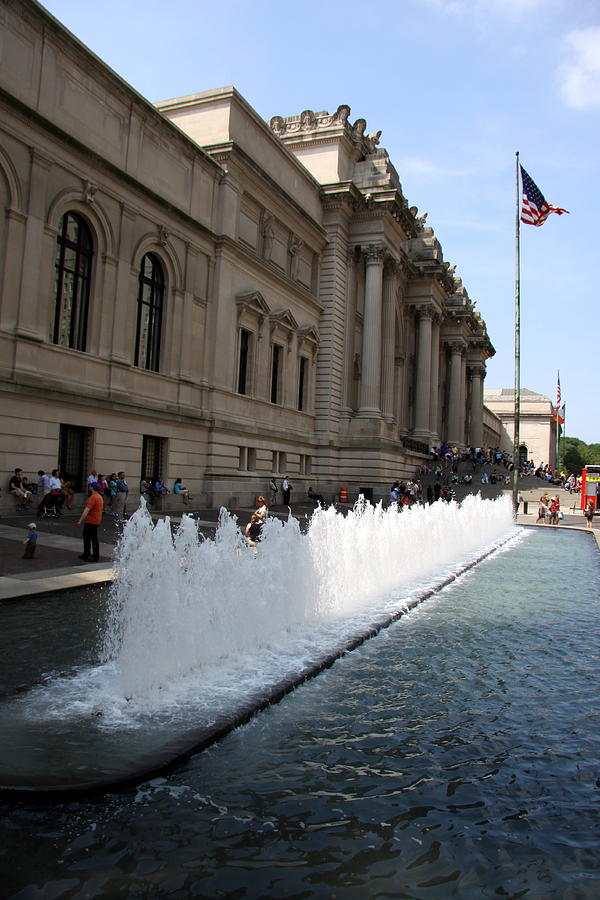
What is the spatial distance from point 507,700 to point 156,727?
3291 millimetres

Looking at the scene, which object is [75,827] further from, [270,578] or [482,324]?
[482,324]

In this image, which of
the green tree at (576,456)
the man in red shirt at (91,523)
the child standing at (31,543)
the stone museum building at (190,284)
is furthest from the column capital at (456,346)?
the green tree at (576,456)

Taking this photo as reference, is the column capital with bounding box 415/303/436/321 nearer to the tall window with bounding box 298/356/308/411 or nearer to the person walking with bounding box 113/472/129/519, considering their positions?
the tall window with bounding box 298/356/308/411

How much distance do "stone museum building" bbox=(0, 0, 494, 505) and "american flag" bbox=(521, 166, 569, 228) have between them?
9.86m

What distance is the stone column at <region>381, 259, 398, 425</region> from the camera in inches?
1799

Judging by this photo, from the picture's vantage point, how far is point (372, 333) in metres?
43.6

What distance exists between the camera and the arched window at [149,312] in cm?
2759

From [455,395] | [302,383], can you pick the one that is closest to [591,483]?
[302,383]

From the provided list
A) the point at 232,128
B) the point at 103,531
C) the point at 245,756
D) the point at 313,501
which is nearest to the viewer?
the point at 245,756

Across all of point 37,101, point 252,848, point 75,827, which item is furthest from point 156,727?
point 37,101

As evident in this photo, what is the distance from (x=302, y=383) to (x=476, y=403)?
4184 cm

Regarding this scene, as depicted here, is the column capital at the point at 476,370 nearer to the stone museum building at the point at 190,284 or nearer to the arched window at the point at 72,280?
the stone museum building at the point at 190,284

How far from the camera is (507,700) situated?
6605 mm

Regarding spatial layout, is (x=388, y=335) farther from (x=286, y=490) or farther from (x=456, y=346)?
(x=456, y=346)
